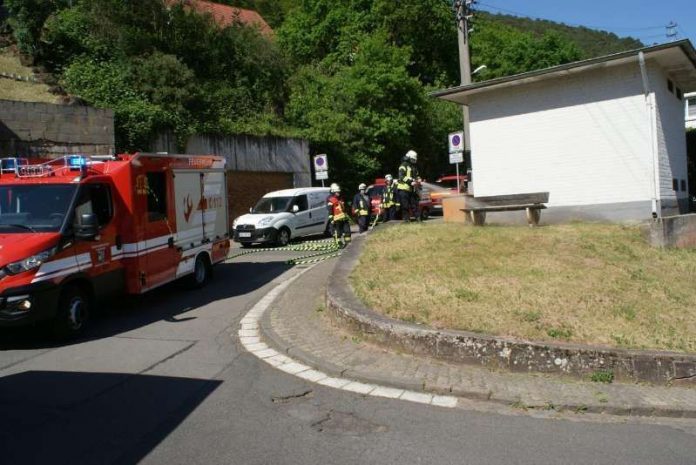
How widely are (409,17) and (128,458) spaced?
4244 cm

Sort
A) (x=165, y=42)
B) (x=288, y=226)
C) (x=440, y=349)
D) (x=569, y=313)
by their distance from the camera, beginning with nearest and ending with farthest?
1. (x=440, y=349)
2. (x=569, y=313)
3. (x=288, y=226)
4. (x=165, y=42)

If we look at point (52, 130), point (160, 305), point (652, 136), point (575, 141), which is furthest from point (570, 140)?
point (52, 130)

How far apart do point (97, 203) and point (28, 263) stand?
1.69 meters

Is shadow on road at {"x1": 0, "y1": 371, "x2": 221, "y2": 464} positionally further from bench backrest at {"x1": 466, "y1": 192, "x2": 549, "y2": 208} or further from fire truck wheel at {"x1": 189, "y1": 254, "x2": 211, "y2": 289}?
bench backrest at {"x1": 466, "y1": 192, "x2": 549, "y2": 208}

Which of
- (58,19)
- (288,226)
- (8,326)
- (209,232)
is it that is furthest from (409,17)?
(8,326)

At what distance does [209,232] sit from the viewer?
1230 centimetres

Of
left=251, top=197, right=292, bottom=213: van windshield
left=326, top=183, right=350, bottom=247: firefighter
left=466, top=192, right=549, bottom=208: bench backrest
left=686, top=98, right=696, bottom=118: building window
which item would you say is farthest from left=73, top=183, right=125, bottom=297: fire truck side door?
left=686, top=98, right=696, bottom=118: building window

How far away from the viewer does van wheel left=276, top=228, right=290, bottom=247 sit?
19.2m

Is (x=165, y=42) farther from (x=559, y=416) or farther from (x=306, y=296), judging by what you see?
(x=559, y=416)

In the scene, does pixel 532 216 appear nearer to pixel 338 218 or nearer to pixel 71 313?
pixel 338 218

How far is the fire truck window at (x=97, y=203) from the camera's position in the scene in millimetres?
8336

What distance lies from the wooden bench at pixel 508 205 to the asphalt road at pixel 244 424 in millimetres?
8420

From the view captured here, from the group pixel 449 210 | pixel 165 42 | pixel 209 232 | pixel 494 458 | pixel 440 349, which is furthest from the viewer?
pixel 165 42

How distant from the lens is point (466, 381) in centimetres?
573
